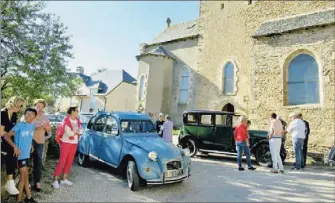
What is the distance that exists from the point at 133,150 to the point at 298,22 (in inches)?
464

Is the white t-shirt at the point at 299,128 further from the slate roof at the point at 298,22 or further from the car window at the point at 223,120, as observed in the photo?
the slate roof at the point at 298,22

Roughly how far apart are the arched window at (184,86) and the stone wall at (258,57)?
1.41m

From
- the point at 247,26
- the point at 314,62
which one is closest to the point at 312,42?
the point at 314,62

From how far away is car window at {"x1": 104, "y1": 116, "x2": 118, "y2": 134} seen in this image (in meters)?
6.57

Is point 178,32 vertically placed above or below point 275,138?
above

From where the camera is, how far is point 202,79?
1878 cm

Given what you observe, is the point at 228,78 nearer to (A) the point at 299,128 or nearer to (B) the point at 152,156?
(A) the point at 299,128

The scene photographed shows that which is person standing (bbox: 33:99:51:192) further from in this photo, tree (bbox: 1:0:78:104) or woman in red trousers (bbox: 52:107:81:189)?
tree (bbox: 1:0:78:104)

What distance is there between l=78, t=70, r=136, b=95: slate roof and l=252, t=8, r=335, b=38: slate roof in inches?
828

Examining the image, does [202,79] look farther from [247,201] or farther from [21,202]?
[21,202]

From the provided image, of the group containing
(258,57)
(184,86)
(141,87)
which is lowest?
(141,87)

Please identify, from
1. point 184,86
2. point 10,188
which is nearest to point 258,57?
point 184,86

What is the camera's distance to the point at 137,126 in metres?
6.71

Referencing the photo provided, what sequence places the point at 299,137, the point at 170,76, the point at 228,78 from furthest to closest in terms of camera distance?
the point at 170,76 → the point at 228,78 → the point at 299,137
